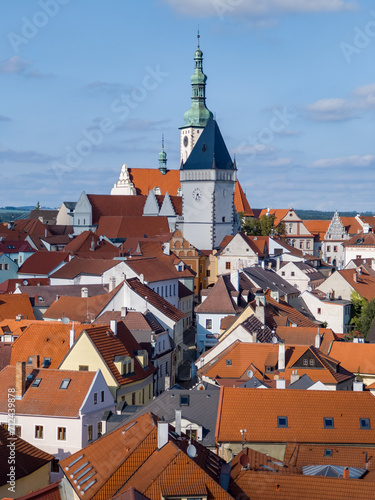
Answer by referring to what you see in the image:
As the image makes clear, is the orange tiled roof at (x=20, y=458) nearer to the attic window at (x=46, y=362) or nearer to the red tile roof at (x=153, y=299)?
the attic window at (x=46, y=362)

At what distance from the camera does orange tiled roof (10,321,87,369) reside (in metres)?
43.8

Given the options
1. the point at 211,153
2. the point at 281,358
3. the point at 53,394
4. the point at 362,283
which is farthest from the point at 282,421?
the point at 211,153

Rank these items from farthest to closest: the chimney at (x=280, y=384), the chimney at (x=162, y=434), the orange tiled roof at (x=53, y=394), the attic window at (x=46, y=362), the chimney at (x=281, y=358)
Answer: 1. the attic window at (x=46, y=362)
2. the chimney at (x=281, y=358)
3. the chimney at (x=280, y=384)
4. the orange tiled roof at (x=53, y=394)
5. the chimney at (x=162, y=434)

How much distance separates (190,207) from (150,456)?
70737mm

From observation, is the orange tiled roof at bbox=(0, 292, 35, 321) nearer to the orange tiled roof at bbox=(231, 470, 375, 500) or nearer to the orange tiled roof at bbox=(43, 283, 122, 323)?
the orange tiled roof at bbox=(43, 283, 122, 323)

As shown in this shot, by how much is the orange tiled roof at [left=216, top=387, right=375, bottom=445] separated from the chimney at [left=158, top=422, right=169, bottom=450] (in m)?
6.06

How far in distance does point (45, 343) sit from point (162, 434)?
747 inches

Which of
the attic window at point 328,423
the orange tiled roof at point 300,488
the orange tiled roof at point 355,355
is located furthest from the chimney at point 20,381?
the orange tiled roof at point 355,355

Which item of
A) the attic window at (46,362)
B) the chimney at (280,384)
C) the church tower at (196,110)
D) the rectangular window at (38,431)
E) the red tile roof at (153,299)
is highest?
the church tower at (196,110)

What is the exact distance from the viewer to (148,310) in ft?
184

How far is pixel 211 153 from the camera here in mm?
94938

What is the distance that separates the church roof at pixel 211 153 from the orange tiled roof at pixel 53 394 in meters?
58.9

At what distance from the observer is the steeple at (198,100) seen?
131250mm

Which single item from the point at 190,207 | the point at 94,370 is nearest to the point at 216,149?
the point at 190,207
